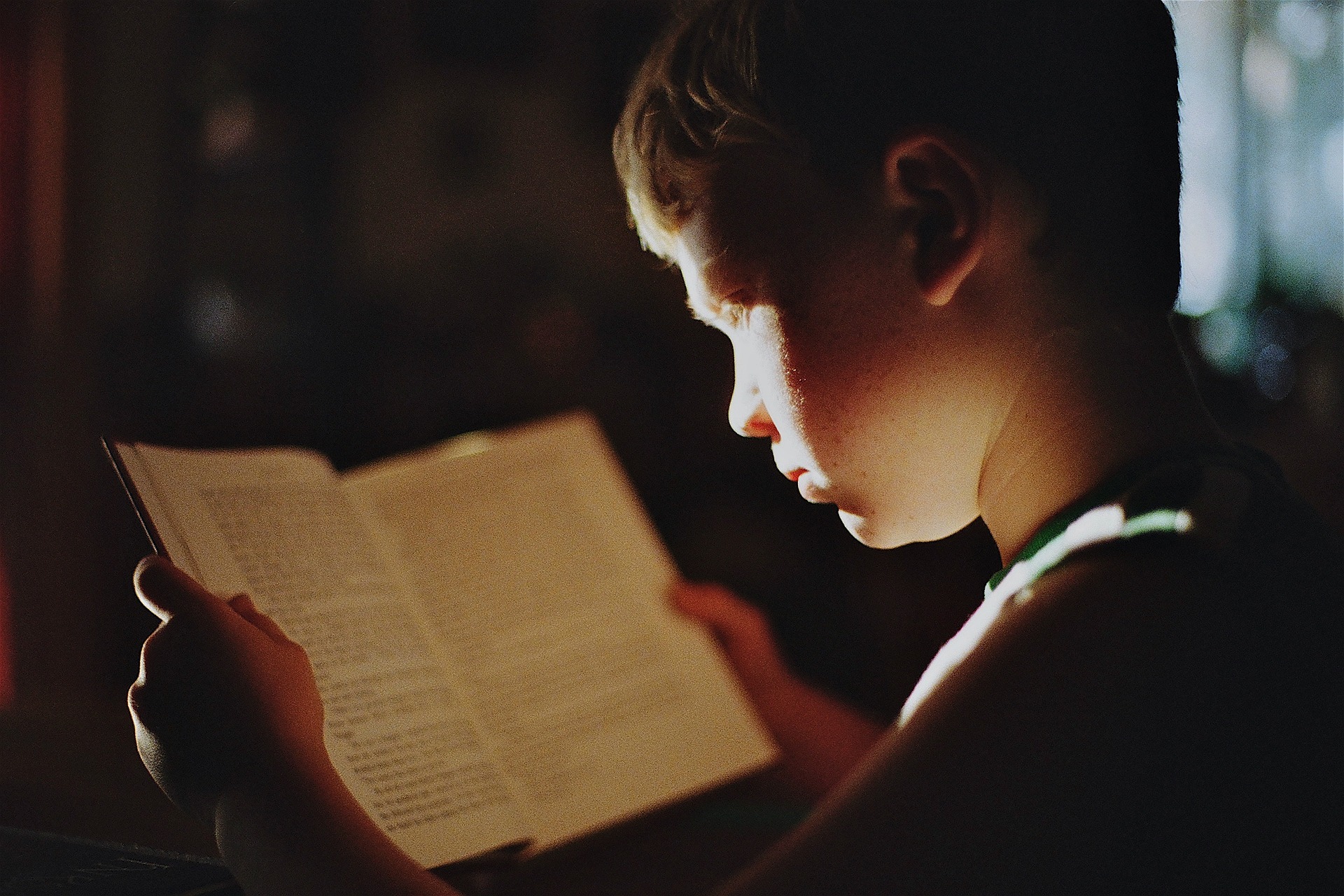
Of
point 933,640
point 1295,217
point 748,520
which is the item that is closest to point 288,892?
point 933,640

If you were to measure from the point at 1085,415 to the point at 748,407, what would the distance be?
16cm

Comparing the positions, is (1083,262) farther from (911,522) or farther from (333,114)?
(333,114)

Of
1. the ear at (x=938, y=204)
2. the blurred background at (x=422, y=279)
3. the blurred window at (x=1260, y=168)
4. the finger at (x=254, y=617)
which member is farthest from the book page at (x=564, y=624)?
the blurred window at (x=1260, y=168)

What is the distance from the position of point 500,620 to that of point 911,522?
0.32 meters

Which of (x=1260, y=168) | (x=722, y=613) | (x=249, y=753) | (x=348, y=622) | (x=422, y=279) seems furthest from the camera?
(x=422, y=279)

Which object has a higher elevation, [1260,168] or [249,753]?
[249,753]

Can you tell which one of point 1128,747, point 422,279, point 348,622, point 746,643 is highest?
point 422,279

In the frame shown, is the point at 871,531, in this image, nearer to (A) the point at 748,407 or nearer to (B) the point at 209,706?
(A) the point at 748,407

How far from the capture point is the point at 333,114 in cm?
277

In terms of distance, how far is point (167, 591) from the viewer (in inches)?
20.0

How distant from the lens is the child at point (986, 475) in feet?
1.24

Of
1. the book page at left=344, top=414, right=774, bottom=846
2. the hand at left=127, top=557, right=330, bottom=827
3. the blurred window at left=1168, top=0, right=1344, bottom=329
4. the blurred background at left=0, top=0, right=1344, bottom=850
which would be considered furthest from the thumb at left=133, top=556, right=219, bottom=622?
the blurred window at left=1168, top=0, right=1344, bottom=329

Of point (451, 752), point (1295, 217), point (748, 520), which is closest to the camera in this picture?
point (451, 752)

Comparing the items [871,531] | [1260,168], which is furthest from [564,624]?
[1260,168]
